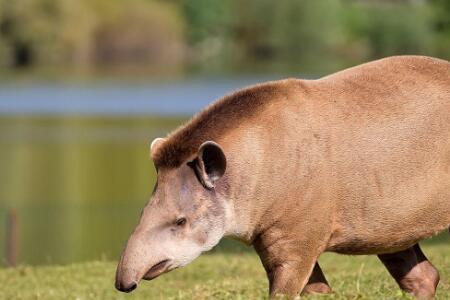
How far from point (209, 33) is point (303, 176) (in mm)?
136429

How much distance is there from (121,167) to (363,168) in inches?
1367

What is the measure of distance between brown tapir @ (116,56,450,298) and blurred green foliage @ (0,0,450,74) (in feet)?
284

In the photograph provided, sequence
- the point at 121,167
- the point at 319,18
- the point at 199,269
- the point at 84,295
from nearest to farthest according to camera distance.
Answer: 1. the point at 84,295
2. the point at 199,269
3. the point at 121,167
4. the point at 319,18

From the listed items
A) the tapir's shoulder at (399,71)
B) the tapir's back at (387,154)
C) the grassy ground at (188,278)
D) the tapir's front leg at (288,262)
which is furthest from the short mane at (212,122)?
the grassy ground at (188,278)

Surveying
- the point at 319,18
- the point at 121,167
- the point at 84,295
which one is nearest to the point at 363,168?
the point at 84,295

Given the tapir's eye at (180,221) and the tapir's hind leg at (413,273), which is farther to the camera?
the tapir's hind leg at (413,273)

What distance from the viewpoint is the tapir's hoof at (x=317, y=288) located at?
31.8ft

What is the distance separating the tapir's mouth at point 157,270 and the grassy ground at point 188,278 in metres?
2.92

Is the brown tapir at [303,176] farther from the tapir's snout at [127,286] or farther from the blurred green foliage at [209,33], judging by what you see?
the blurred green foliage at [209,33]

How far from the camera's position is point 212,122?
9047 millimetres

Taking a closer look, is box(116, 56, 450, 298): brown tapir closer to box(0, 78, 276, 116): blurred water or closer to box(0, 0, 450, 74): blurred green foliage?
box(0, 78, 276, 116): blurred water

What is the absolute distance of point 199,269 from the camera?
1641cm

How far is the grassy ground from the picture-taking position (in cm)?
1261

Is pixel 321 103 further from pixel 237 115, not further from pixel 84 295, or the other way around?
pixel 84 295
